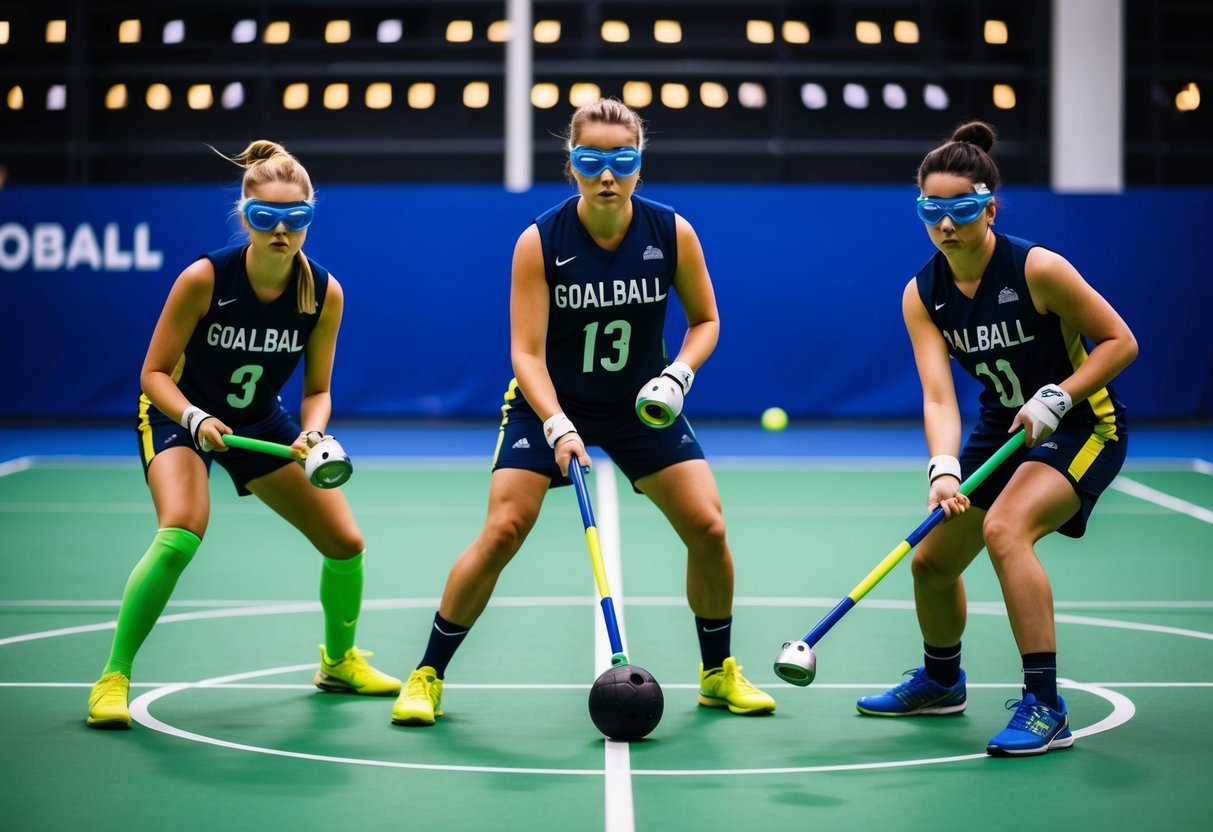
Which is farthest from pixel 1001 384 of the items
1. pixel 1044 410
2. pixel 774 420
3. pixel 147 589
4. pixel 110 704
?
pixel 774 420

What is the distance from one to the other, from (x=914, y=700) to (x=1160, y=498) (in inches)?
230

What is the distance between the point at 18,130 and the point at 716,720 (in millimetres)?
16411

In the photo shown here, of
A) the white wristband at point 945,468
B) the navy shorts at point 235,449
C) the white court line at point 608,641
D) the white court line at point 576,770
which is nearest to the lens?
the white court line at point 608,641

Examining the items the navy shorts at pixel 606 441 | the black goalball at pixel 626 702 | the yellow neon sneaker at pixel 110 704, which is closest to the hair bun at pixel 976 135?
the navy shorts at pixel 606 441

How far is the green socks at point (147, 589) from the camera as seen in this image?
5.57 meters

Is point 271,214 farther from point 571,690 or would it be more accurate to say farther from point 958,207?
point 958,207

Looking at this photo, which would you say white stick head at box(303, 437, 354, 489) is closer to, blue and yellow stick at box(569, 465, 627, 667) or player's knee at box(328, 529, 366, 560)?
player's knee at box(328, 529, 366, 560)

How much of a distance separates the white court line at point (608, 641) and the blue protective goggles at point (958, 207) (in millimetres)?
1610

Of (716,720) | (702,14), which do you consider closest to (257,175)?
(716,720)

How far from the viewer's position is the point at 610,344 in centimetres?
572

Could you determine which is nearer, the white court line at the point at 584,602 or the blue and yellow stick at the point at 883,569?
the blue and yellow stick at the point at 883,569

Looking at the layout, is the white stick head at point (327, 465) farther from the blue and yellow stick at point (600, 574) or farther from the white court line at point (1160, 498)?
the white court line at point (1160, 498)

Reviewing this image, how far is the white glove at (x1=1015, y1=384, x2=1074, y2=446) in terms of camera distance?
527cm

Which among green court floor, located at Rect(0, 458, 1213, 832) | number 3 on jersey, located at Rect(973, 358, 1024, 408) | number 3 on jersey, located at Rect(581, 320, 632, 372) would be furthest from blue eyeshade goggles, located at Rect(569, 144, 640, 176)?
green court floor, located at Rect(0, 458, 1213, 832)
